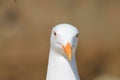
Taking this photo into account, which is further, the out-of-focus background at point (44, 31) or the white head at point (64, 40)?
the out-of-focus background at point (44, 31)

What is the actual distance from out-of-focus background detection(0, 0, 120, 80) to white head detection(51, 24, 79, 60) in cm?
100

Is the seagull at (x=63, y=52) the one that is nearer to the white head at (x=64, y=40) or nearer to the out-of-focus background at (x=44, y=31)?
the white head at (x=64, y=40)

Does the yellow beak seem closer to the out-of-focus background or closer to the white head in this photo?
the white head

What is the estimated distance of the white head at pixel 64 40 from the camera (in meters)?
1.32

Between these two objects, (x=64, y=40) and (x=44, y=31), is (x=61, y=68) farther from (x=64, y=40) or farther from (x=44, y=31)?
(x=44, y=31)

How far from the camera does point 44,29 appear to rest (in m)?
2.39

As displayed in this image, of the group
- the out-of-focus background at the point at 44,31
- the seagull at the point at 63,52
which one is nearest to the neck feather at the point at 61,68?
the seagull at the point at 63,52

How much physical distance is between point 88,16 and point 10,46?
0.50 m

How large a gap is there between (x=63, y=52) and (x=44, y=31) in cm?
105

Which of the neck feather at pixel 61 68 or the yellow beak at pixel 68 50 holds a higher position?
the yellow beak at pixel 68 50

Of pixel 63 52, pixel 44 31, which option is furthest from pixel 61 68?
pixel 44 31

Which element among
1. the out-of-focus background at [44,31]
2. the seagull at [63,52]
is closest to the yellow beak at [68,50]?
the seagull at [63,52]

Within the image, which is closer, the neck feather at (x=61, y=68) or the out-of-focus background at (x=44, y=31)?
the neck feather at (x=61, y=68)

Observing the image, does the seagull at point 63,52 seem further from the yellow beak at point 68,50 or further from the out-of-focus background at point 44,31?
the out-of-focus background at point 44,31
